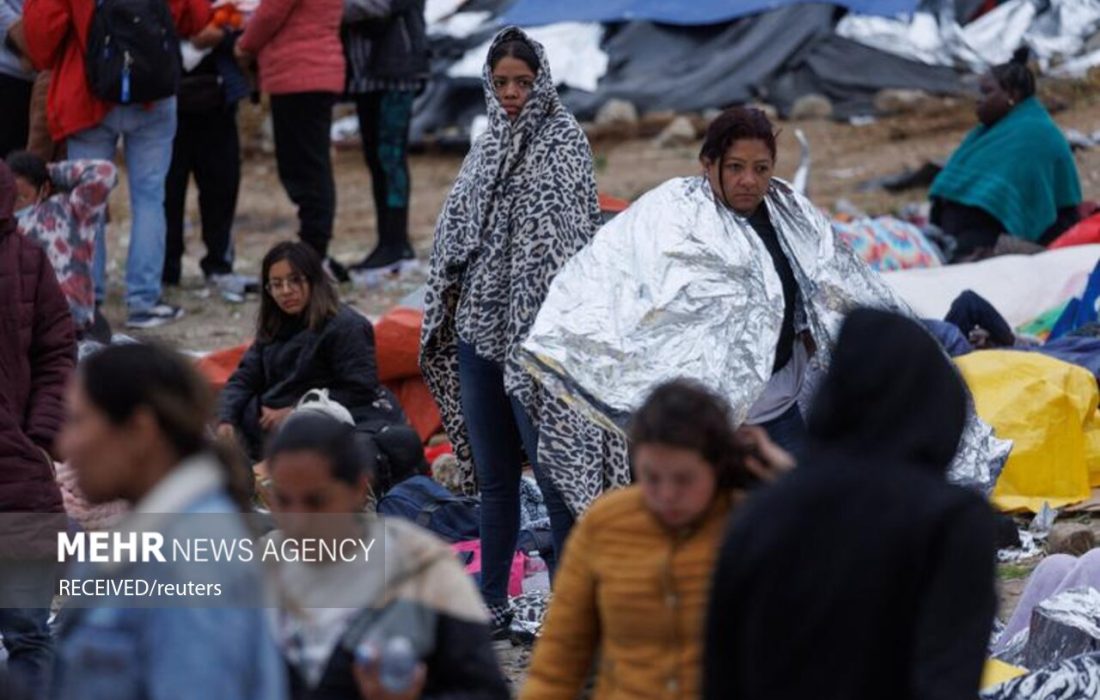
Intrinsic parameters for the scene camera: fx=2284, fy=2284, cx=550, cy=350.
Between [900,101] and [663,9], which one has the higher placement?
[663,9]

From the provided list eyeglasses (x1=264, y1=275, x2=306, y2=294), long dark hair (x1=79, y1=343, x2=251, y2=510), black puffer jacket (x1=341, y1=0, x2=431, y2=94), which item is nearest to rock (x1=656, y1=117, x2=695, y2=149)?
black puffer jacket (x1=341, y1=0, x2=431, y2=94)

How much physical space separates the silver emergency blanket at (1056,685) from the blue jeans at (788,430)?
0.89 meters

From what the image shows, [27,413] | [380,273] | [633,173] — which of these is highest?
[633,173]

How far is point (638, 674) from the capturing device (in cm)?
382

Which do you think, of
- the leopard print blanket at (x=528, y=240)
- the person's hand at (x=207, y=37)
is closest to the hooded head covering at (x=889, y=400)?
the leopard print blanket at (x=528, y=240)

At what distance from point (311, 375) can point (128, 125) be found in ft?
8.73

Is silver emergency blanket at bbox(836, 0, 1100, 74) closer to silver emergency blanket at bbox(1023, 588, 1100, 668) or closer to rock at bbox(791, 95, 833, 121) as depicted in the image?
rock at bbox(791, 95, 833, 121)

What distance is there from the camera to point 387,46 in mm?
10891

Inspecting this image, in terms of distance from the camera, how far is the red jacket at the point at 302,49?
10.5 meters

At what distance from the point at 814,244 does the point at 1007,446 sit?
1000 mm

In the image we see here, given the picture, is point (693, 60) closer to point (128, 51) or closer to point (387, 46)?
point (387, 46)

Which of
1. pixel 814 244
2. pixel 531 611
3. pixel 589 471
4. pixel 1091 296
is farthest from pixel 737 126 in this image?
pixel 1091 296

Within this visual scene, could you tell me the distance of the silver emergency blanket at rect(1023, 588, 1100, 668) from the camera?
5.58 meters

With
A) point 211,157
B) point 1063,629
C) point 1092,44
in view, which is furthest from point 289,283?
point 1092,44
